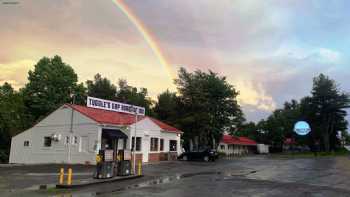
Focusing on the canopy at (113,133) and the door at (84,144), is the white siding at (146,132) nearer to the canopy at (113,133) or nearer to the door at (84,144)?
the canopy at (113,133)

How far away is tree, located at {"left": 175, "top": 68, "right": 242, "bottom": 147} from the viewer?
55.1 m

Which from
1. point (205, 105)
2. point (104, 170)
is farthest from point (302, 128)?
point (104, 170)

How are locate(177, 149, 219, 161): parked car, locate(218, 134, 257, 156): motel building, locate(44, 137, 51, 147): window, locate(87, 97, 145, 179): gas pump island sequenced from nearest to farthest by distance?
1. locate(87, 97, 145, 179): gas pump island
2. locate(44, 137, 51, 147): window
3. locate(177, 149, 219, 161): parked car
4. locate(218, 134, 257, 156): motel building

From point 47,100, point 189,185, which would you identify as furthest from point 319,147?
point 189,185

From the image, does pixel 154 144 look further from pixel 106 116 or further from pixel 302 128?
pixel 302 128

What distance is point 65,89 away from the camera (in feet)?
216

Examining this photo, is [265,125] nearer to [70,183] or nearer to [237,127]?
[237,127]

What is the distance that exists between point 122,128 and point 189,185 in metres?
18.5

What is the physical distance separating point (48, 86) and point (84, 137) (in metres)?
34.0

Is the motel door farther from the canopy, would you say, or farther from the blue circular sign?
the blue circular sign

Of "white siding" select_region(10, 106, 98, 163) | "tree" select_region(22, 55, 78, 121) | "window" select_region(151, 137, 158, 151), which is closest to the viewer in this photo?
"white siding" select_region(10, 106, 98, 163)

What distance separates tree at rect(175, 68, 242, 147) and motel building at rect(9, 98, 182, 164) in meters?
14.6

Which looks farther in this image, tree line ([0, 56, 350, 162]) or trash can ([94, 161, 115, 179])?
tree line ([0, 56, 350, 162])

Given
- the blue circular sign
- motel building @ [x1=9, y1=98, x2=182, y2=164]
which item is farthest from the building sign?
the blue circular sign
